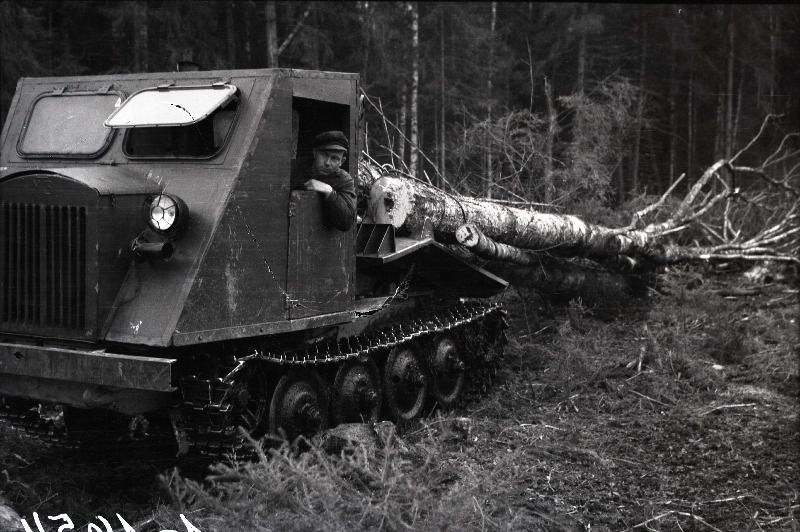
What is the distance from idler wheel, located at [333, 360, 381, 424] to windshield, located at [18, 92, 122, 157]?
8.28 ft

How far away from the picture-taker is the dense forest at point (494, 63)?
1310 centimetres

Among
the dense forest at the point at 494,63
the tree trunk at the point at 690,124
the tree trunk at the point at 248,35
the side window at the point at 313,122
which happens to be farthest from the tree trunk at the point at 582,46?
the side window at the point at 313,122

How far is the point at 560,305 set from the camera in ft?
39.2

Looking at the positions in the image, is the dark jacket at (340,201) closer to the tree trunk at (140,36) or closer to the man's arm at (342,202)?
the man's arm at (342,202)

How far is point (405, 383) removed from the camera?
Answer: 8062 mm

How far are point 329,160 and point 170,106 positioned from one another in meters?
1.23

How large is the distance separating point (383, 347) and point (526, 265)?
355cm

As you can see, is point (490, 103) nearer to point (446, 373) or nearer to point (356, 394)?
point (446, 373)

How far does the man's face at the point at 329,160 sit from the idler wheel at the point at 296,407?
1.51 m

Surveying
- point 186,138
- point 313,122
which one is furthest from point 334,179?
point 186,138

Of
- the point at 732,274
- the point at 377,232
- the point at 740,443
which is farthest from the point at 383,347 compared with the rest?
the point at 732,274

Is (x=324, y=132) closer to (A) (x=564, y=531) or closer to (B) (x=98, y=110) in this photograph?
(B) (x=98, y=110)

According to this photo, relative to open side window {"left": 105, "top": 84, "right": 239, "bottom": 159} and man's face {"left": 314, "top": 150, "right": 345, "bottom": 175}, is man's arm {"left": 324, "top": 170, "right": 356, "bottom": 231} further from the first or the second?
open side window {"left": 105, "top": 84, "right": 239, "bottom": 159}

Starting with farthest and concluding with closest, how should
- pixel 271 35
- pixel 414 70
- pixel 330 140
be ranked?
pixel 414 70 < pixel 271 35 < pixel 330 140
